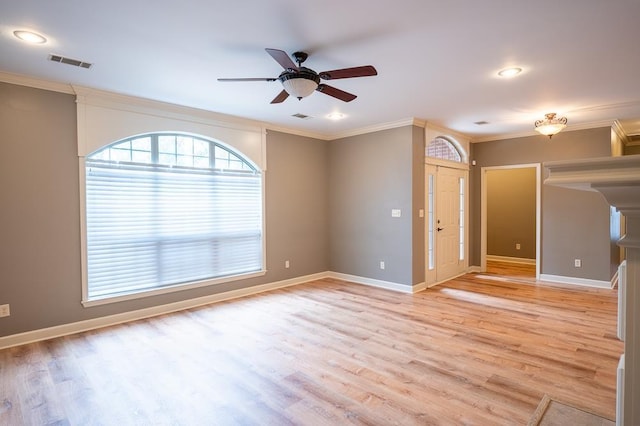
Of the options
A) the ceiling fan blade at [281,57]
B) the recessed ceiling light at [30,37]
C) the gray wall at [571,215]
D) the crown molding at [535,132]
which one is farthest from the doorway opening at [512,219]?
the recessed ceiling light at [30,37]

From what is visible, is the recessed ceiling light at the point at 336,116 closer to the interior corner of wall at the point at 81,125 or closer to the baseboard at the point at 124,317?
the baseboard at the point at 124,317

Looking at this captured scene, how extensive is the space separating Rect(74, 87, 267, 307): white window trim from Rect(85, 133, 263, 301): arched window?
2.5 inches

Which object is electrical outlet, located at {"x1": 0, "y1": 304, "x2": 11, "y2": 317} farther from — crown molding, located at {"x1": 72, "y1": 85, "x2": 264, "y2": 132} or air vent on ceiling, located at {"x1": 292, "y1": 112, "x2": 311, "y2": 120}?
air vent on ceiling, located at {"x1": 292, "y1": 112, "x2": 311, "y2": 120}

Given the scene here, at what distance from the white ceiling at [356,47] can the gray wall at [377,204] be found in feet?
3.69

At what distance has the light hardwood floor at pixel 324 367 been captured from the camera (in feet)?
7.51

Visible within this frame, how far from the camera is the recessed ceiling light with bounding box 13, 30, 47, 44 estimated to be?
2547 millimetres

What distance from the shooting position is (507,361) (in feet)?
9.73

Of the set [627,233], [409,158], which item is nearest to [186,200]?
[409,158]

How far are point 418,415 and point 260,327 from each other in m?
2.08

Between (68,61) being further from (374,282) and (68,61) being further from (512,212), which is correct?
(512,212)

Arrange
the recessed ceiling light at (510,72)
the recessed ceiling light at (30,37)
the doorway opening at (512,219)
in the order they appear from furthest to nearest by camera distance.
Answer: the doorway opening at (512,219), the recessed ceiling light at (510,72), the recessed ceiling light at (30,37)

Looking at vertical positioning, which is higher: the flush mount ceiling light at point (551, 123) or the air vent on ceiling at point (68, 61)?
the air vent on ceiling at point (68, 61)

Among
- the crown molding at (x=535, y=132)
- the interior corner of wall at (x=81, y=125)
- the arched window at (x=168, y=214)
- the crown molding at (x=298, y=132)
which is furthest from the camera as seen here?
the crown molding at (x=298, y=132)

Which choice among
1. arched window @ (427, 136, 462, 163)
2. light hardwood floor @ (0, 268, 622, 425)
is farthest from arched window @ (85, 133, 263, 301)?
arched window @ (427, 136, 462, 163)
